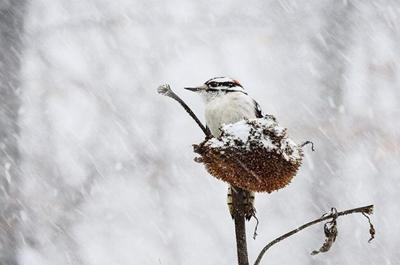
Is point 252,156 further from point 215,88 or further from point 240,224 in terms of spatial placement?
point 215,88

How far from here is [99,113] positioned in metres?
8.80

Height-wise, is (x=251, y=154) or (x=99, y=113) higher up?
(x=99, y=113)

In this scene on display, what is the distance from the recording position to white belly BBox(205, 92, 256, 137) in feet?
8.62

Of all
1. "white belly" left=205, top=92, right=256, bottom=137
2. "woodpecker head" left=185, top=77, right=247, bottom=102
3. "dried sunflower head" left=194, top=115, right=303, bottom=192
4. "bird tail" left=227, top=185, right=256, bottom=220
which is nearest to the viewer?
"dried sunflower head" left=194, top=115, right=303, bottom=192

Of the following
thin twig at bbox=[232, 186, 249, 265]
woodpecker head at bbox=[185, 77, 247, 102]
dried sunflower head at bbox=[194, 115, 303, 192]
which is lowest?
thin twig at bbox=[232, 186, 249, 265]

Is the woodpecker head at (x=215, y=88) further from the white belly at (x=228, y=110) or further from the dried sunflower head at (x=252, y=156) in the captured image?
the dried sunflower head at (x=252, y=156)

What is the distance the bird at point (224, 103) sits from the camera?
2.63 metres

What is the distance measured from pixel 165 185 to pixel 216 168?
22.5 ft

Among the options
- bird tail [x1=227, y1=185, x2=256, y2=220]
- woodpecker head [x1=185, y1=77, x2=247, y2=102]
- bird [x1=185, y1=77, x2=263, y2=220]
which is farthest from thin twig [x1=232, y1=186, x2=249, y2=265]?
woodpecker head [x1=185, y1=77, x2=247, y2=102]

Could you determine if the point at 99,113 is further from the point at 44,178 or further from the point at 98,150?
the point at 44,178

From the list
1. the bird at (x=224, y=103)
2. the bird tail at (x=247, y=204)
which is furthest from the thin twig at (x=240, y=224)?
the bird at (x=224, y=103)

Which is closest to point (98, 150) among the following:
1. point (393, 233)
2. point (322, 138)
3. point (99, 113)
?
point (99, 113)

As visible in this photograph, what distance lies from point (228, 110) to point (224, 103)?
0.04 meters

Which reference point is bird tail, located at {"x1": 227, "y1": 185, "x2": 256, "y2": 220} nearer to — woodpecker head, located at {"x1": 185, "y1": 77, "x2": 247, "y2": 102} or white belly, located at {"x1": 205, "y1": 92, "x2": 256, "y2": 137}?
white belly, located at {"x1": 205, "y1": 92, "x2": 256, "y2": 137}
